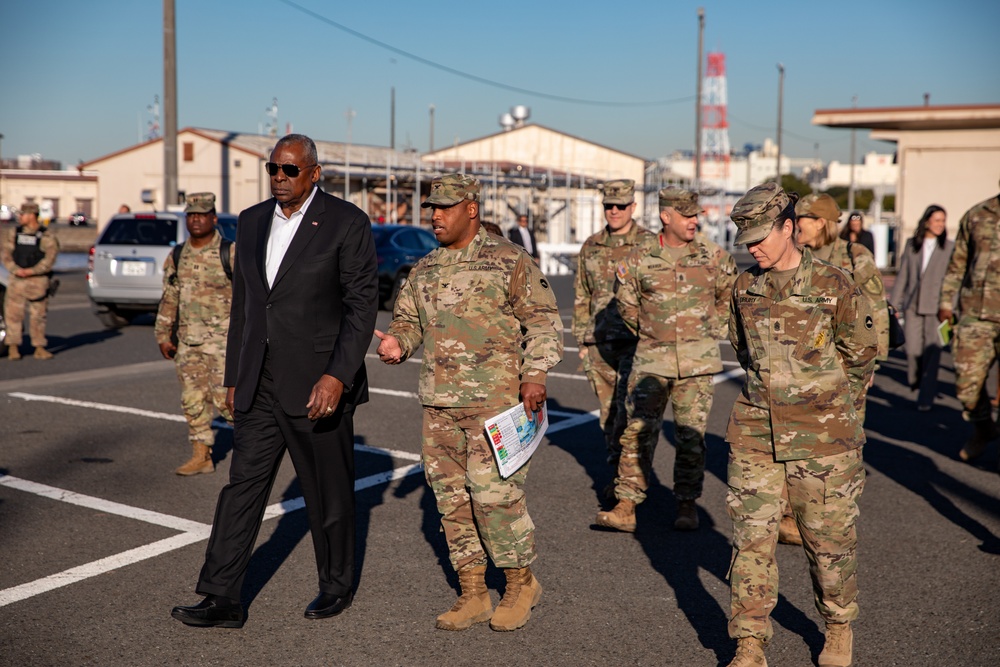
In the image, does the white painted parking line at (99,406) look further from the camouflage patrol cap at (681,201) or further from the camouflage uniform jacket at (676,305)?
the camouflage patrol cap at (681,201)

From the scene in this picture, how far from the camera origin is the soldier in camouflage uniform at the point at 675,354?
596 centimetres

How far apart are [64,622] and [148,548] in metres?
1.09

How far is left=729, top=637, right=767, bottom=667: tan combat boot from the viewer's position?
3.89 m

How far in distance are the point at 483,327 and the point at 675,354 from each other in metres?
1.82

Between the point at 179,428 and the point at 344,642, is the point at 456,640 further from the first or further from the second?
the point at 179,428

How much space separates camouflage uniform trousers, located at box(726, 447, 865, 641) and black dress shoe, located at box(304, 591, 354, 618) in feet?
5.52

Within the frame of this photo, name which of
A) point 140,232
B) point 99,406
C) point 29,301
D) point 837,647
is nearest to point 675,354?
point 837,647

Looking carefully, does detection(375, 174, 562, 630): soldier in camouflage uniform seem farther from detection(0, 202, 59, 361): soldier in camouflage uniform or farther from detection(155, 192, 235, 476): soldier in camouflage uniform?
detection(0, 202, 59, 361): soldier in camouflage uniform

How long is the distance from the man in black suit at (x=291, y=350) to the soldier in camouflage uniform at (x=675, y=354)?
78.9 inches

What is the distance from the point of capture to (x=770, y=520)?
3.98m

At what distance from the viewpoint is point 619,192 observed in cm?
676

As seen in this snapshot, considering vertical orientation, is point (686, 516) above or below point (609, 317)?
A: below

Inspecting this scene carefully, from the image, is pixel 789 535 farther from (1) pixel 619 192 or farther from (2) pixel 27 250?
(2) pixel 27 250

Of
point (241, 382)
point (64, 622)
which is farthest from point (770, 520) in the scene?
point (64, 622)
